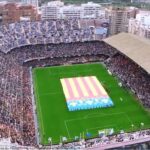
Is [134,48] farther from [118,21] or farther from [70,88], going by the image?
[118,21]

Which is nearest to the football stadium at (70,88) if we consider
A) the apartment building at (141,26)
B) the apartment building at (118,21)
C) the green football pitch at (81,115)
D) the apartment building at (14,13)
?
the green football pitch at (81,115)

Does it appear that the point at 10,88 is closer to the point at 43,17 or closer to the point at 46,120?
the point at 46,120

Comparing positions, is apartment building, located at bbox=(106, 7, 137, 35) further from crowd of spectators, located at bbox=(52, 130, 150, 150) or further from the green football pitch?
crowd of spectators, located at bbox=(52, 130, 150, 150)

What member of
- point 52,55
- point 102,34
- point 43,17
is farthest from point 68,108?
point 43,17

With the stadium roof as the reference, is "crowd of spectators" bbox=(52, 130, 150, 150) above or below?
below

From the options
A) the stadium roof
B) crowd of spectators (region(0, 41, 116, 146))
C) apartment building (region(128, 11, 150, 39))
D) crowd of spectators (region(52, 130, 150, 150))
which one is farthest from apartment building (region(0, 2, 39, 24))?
crowd of spectators (region(52, 130, 150, 150))

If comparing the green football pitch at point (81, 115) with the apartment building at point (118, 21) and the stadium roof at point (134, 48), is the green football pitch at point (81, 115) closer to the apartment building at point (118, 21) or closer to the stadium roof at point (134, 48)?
the stadium roof at point (134, 48)

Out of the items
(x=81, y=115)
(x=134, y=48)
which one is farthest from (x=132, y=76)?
(x=81, y=115)
